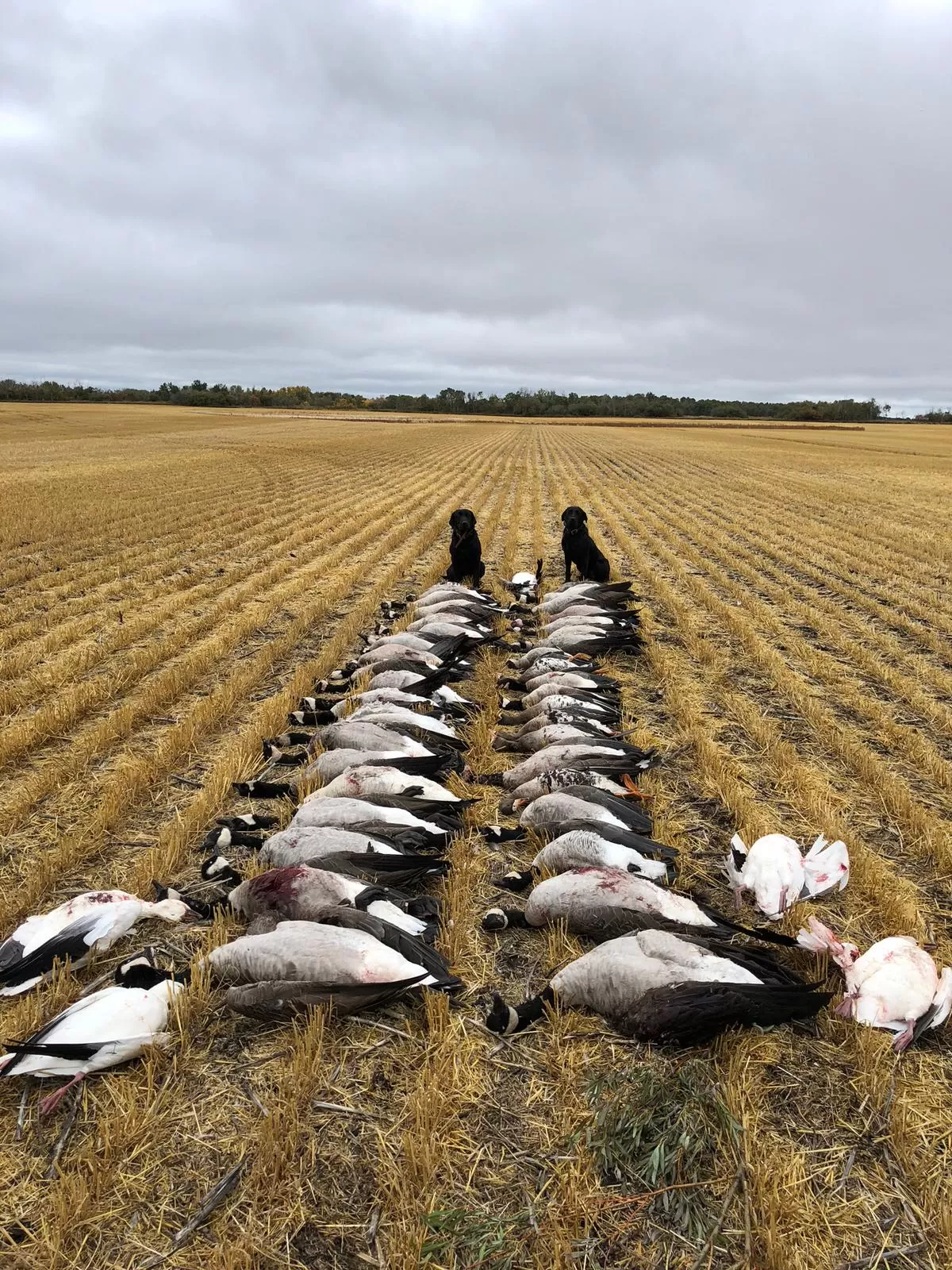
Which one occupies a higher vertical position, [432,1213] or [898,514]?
[898,514]

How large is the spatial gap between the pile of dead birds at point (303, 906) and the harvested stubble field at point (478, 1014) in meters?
0.12

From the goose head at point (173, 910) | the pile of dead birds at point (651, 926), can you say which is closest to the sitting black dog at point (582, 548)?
the pile of dead birds at point (651, 926)

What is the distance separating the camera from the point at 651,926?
3182 millimetres

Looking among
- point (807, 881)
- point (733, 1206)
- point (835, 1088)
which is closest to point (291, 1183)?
point (733, 1206)

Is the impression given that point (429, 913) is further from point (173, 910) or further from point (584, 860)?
point (173, 910)

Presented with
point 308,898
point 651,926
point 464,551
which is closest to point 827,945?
point 651,926

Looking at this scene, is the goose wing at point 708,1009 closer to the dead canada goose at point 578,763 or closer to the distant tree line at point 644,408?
the dead canada goose at point 578,763

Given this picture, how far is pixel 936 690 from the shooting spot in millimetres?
6582

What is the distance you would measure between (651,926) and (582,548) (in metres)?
7.09

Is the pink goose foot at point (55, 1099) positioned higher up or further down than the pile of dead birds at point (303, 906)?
further down

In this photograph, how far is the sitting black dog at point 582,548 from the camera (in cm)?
970

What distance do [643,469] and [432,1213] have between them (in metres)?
30.2

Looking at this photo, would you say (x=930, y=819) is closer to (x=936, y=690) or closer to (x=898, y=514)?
(x=936, y=690)

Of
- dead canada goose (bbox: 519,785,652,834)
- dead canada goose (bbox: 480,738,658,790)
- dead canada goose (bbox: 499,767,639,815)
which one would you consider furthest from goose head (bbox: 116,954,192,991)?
dead canada goose (bbox: 480,738,658,790)
